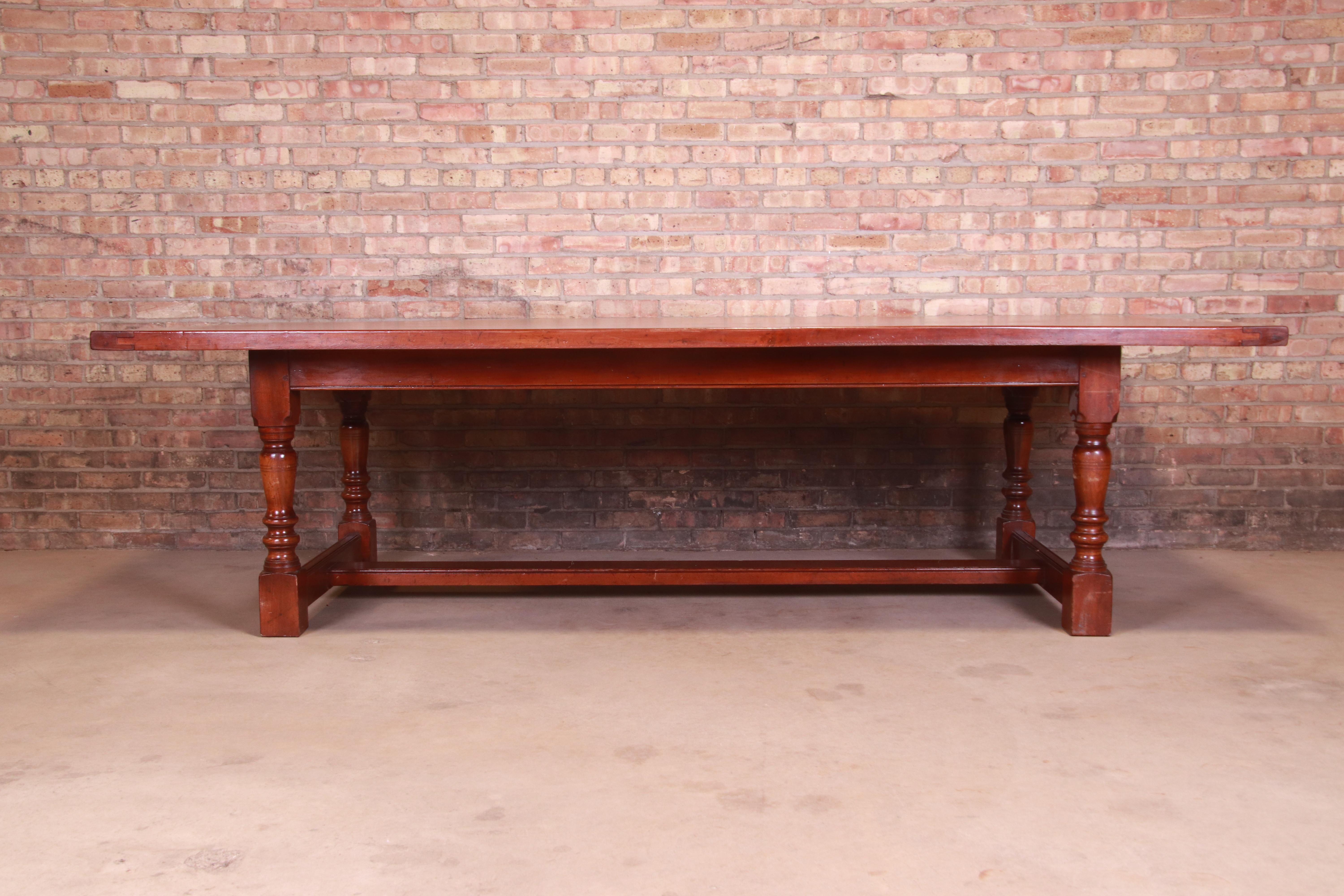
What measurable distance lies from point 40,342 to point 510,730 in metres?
2.92

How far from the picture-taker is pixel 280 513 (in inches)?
117

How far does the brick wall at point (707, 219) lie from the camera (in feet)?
12.6

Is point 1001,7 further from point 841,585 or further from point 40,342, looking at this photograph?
point 40,342

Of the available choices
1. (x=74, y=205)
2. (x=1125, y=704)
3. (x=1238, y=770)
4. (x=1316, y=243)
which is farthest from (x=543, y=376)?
(x=1316, y=243)

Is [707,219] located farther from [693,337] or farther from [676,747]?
[676,747]

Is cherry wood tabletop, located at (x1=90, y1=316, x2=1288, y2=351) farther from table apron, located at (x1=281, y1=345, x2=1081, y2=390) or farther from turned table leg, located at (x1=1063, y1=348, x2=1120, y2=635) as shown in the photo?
turned table leg, located at (x1=1063, y1=348, x2=1120, y2=635)

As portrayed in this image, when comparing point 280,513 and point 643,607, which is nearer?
point 280,513

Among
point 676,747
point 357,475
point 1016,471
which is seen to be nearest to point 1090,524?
point 1016,471

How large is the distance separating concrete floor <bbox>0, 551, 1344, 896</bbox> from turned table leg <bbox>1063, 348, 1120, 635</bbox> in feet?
0.29

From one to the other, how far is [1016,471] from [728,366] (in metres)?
1.41

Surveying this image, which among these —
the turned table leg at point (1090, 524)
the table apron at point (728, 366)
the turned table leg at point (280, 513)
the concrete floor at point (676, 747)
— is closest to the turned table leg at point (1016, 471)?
the concrete floor at point (676, 747)

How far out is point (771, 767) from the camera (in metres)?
2.04

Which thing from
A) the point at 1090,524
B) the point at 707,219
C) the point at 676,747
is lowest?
the point at 676,747

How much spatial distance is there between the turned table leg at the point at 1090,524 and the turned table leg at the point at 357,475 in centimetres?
231
